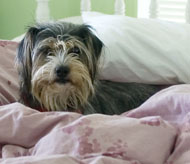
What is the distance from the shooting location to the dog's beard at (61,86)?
48.3 inches

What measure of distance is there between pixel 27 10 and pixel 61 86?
3.59 ft

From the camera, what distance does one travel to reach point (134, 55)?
4.58ft

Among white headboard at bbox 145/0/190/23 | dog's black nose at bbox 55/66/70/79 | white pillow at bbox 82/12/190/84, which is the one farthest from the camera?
white headboard at bbox 145/0/190/23

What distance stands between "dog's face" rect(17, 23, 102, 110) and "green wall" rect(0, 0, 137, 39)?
36.3 inches

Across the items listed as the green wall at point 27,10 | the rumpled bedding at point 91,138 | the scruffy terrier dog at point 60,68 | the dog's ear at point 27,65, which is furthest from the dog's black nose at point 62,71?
the green wall at point 27,10

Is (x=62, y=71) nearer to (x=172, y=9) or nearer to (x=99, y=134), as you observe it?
(x=99, y=134)

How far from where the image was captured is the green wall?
221cm

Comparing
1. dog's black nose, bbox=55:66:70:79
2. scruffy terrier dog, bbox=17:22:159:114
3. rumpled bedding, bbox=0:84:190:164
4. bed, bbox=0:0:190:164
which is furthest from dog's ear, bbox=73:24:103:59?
rumpled bedding, bbox=0:84:190:164

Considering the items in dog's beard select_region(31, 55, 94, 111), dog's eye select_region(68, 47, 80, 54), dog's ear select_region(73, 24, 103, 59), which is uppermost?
dog's ear select_region(73, 24, 103, 59)

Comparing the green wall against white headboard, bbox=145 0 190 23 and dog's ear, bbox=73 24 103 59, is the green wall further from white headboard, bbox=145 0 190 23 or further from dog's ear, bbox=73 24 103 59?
dog's ear, bbox=73 24 103 59

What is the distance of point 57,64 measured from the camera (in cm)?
121

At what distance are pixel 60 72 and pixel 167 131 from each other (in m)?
0.50

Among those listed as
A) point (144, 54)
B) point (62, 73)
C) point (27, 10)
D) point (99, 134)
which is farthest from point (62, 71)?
point (27, 10)

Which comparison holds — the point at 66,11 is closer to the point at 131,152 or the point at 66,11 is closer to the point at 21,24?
Result: the point at 21,24
